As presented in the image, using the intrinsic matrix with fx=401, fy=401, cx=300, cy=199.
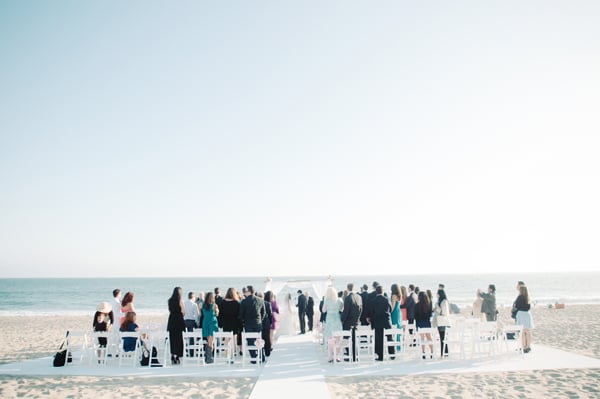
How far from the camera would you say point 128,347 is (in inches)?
328

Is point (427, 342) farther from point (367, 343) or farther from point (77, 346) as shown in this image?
point (77, 346)

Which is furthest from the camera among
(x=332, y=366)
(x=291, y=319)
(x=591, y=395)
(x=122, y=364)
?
(x=291, y=319)

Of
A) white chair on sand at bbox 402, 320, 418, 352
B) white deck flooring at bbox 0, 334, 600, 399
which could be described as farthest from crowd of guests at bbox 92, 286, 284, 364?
white chair on sand at bbox 402, 320, 418, 352

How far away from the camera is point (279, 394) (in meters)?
5.85

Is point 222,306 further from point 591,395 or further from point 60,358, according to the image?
point 591,395

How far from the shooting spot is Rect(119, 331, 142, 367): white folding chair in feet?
26.3

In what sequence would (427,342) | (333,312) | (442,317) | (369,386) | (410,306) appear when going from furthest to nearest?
(410,306) < (333,312) < (442,317) < (427,342) < (369,386)

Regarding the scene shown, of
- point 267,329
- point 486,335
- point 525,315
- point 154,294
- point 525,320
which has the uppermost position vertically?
point 525,315

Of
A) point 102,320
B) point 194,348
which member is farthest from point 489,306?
point 102,320

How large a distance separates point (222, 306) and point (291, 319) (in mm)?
4587

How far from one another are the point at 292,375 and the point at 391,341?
267cm

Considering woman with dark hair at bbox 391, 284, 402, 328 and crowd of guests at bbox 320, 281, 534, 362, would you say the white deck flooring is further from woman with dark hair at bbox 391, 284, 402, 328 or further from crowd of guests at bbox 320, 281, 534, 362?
woman with dark hair at bbox 391, 284, 402, 328

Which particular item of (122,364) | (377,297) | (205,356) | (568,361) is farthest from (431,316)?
(122,364)

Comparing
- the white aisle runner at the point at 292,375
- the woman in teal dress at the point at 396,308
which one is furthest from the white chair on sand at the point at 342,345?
the woman in teal dress at the point at 396,308
